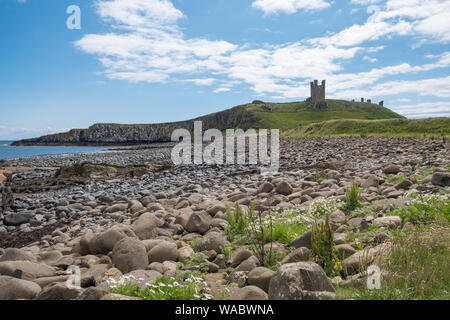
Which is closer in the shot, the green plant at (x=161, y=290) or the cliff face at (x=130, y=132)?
the green plant at (x=161, y=290)

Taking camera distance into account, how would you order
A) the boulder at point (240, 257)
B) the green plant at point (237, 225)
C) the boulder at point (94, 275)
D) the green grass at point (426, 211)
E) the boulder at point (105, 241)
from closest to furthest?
1. the boulder at point (94, 275)
2. the boulder at point (240, 257)
3. the green grass at point (426, 211)
4. the boulder at point (105, 241)
5. the green plant at point (237, 225)

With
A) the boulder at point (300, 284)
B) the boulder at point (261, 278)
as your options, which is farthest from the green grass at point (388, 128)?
the boulder at point (300, 284)

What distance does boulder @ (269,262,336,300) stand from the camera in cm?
346

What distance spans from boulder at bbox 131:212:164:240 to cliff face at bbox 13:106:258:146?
15070cm

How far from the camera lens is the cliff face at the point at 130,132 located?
16562 cm

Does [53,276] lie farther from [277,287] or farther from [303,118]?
[303,118]

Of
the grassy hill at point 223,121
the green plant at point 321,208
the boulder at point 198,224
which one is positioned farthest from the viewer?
the grassy hill at point 223,121

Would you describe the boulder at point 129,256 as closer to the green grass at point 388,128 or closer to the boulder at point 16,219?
the boulder at point 16,219

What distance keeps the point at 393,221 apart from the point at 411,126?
138 ft

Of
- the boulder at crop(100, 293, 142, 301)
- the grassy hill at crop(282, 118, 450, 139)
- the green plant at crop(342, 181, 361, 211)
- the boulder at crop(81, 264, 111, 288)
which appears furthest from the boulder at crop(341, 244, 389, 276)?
the grassy hill at crop(282, 118, 450, 139)

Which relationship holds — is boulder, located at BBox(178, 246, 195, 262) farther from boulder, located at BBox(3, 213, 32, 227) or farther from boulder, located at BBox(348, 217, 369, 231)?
boulder, located at BBox(3, 213, 32, 227)

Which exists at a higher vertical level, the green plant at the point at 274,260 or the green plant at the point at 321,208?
the green plant at the point at 321,208

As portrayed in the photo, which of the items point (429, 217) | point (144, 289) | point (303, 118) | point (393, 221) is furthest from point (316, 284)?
point (303, 118)

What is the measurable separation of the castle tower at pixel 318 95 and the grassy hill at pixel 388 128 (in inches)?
3880
